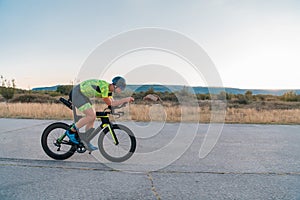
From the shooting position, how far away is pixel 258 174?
12.0 ft

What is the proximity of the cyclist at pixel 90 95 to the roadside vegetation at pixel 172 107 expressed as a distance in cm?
121

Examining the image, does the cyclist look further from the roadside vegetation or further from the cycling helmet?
the roadside vegetation

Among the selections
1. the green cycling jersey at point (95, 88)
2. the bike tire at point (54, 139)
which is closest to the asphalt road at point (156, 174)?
the bike tire at point (54, 139)

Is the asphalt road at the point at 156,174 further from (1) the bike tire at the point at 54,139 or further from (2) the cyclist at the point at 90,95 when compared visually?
(2) the cyclist at the point at 90,95

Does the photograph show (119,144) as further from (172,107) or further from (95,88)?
(172,107)

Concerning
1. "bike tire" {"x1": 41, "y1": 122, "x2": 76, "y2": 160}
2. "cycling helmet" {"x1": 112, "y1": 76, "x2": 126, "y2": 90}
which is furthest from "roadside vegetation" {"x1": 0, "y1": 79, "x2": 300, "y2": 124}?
"bike tire" {"x1": 41, "y1": 122, "x2": 76, "y2": 160}

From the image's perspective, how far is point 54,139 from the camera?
431 centimetres

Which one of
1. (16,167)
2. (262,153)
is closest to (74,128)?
(16,167)

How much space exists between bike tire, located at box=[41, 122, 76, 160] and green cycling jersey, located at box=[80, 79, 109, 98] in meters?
0.76

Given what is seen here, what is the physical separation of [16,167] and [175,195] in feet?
8.66

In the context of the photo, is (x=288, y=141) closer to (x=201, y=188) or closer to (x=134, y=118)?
(x=201, y=188)

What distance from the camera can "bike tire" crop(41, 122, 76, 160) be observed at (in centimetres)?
418

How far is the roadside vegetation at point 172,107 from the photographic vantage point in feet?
36.4

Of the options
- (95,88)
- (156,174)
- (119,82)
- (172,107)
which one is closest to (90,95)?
(95,88)
